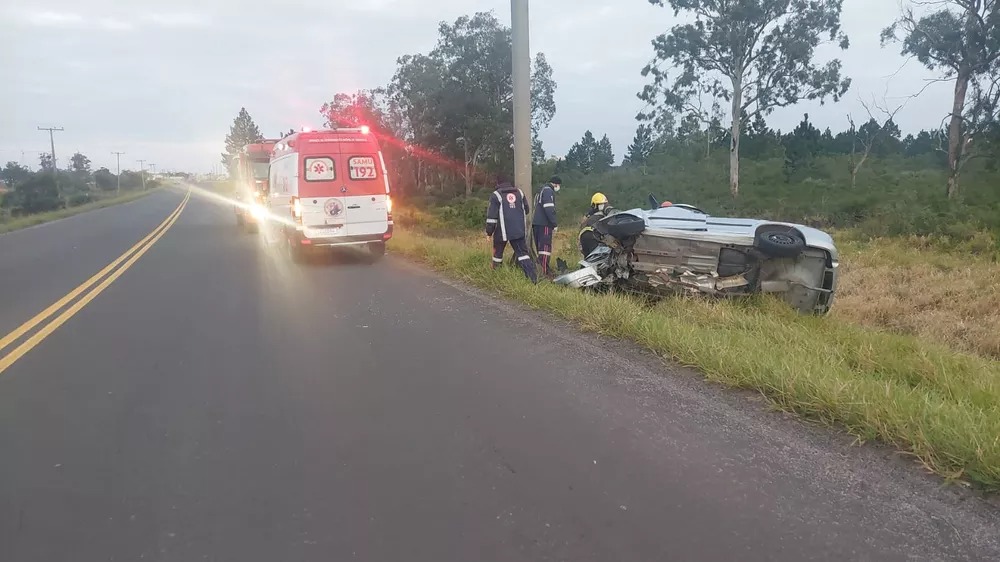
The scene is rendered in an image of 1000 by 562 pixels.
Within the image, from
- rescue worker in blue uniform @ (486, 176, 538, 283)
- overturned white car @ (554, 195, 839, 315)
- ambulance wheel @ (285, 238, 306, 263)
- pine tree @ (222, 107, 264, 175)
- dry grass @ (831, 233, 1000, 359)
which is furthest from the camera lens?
pine tree @ (222, 107, 264, 175)

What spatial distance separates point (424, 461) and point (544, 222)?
20.3 feet

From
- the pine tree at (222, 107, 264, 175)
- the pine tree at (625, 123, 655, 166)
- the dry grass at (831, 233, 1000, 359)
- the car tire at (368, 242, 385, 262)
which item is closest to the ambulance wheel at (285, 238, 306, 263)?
the car tire at (368, 242, 385, 262)

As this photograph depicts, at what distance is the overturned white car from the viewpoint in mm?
6723

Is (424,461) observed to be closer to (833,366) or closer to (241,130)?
(833,366)

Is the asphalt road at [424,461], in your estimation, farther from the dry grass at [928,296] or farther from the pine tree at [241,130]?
the pine tree at [241,130]

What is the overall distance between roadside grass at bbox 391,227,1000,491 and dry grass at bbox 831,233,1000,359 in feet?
0.86

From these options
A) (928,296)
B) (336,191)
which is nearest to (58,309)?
(336,191)

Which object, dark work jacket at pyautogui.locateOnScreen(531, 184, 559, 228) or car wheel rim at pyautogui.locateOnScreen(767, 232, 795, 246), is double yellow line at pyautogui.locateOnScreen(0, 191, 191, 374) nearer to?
dark work jacket at pyautogui.locateOnScreen(531, 184, 559, 228)

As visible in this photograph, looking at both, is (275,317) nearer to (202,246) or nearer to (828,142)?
(202,246)

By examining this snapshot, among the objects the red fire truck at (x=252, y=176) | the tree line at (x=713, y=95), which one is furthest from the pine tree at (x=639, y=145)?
the red fire truck at (x=252, y=176)

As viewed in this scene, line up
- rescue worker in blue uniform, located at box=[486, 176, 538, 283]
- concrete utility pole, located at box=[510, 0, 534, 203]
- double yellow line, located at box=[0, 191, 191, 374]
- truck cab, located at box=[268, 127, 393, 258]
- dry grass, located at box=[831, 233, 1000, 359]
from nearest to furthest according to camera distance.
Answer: double yellow line, located at box=[0, 191, 191, 374] → dry grass, located at box=[831, 233, 1000, 359] → rescue worker in blue uniform, located at box=[486, 176, 538, 283] → concrete utility pole, located at box=[510, 0, 534, 203] → truck cab, located at box=[268, 127, 393, 258]

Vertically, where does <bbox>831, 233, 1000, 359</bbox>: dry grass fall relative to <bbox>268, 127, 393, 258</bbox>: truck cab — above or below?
below

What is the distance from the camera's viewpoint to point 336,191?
460 inches

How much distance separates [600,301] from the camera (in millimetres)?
6941
